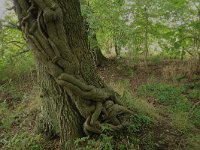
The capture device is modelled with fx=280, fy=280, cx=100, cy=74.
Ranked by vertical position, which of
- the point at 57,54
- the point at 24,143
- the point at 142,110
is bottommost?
the point at 24,143

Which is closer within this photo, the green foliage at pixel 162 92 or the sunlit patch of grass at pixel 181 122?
the sunlit patch of grass at pixel 181 122

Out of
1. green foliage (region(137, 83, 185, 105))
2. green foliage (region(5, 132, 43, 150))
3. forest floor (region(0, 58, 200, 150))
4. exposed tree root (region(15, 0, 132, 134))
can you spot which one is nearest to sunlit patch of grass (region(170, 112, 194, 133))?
forest floor (region(0, 58, 200, 150))

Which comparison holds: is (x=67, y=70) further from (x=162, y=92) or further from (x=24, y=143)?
(x=162, y=92)

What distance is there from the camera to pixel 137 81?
7.96 metres

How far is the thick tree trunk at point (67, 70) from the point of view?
3.76m

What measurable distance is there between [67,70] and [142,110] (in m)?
1.83

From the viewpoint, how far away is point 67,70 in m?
3.89

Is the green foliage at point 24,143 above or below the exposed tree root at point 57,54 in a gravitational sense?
below

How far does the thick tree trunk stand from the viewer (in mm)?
3760

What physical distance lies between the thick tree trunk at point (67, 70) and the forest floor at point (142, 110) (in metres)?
0.29

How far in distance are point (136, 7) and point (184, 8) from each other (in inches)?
59.2

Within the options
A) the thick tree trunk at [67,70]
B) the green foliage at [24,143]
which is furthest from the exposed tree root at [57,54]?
A: the green foliage at [24,143]

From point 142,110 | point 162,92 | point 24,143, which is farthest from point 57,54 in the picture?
point 162,92

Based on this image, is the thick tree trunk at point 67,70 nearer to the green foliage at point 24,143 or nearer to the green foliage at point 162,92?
the green foliage at point 24,143
